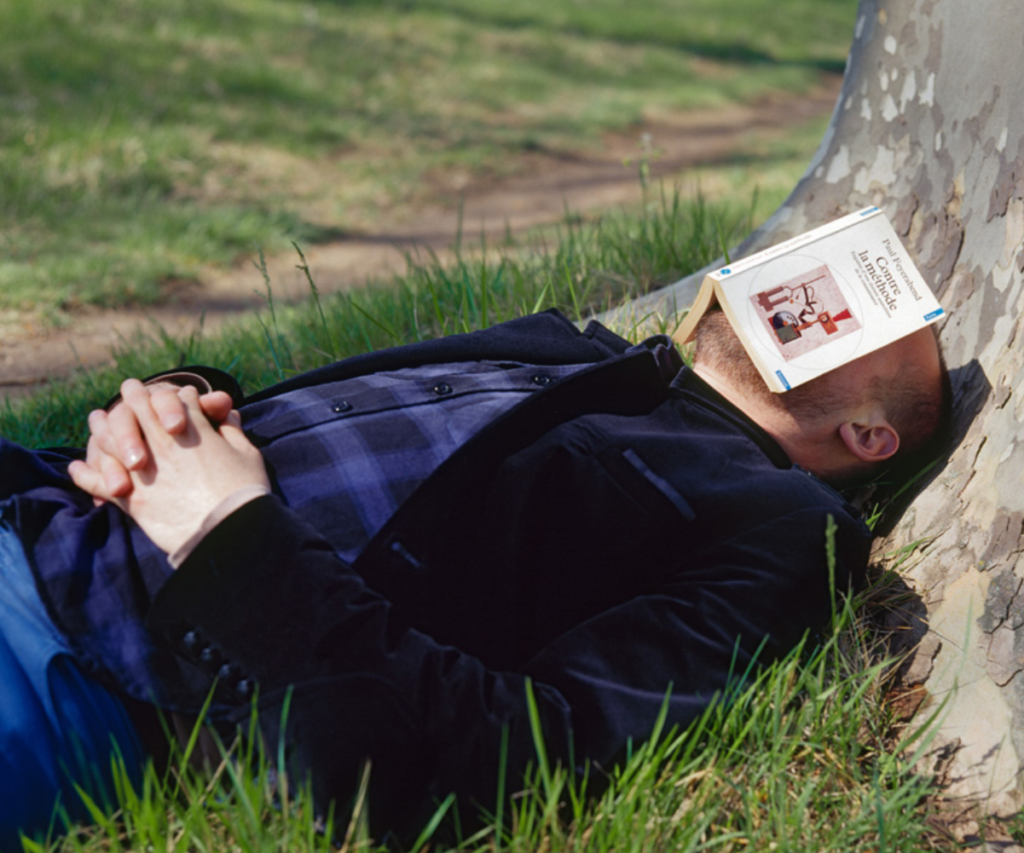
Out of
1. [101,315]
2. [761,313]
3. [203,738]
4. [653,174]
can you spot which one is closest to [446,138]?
[653,174]

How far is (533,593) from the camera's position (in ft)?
5.26

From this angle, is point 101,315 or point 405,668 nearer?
point 405,668

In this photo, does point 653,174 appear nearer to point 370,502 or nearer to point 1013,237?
point 1013,237

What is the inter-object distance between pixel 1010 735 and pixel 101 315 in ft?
13.6

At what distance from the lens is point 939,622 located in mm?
1735

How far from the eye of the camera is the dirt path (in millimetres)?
4008

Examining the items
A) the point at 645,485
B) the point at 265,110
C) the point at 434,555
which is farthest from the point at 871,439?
the point at 265,110

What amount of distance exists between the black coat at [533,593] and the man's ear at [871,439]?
0.16 metres

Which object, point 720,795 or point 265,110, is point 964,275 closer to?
point 720,795

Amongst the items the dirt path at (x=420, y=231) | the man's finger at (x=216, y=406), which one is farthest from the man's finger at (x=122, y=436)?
the dirt path at (x=420, y=231)

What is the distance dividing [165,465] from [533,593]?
624mm

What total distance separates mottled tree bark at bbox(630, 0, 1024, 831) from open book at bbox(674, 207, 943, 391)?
21cm

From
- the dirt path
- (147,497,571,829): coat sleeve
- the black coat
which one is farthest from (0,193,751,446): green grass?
(147,497,571,829): coat sleeve

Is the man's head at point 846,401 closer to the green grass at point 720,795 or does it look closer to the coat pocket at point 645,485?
the green grass at point 720,795
